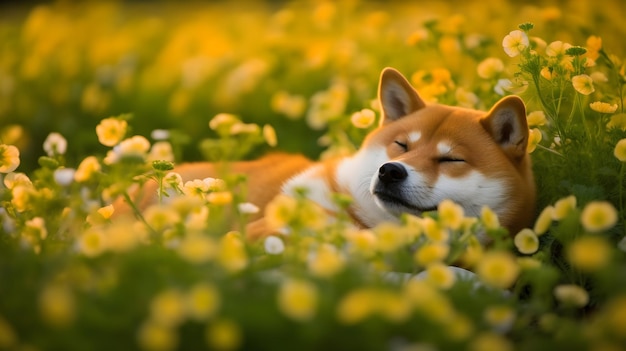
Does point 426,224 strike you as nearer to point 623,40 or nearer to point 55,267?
point 55,267

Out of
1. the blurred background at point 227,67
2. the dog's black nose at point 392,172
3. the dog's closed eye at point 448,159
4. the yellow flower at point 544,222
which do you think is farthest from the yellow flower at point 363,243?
the blurred background at point 227,67

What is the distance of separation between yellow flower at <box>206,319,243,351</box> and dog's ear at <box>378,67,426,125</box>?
1.78 meters

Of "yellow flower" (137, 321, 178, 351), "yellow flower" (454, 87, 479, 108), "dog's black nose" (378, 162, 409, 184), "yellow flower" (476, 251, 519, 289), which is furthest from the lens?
"yellow flower" (454, 87, 479, 108)

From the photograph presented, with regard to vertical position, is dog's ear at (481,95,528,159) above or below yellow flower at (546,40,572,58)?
below

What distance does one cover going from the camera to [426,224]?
84.4 inches

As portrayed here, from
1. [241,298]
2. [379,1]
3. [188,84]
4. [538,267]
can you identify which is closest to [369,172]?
[538,267]

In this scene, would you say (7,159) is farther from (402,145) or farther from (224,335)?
(402,145)

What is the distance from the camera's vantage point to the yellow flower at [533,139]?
9.57 feet

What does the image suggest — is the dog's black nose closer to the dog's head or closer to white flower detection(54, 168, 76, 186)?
the dog's head

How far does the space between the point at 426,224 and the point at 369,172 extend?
0.95 m

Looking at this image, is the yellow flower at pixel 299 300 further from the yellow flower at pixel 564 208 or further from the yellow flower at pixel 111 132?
the yellow flower at pixel 111 132

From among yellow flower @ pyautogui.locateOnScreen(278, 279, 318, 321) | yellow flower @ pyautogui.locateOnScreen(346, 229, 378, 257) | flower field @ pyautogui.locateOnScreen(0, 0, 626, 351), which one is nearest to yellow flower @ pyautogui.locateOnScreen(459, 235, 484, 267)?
flower field @ pyautogui.locateOnScreen(0, 0, 626, 351)

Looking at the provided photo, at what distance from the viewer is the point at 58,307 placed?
5.23 ft

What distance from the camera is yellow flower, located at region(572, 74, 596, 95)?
2.76 meters
